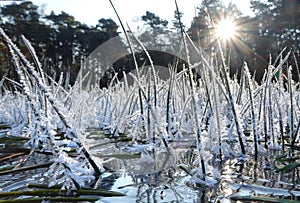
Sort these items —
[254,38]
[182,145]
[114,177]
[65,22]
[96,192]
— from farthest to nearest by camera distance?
1. [65,22]
2. [254,38]
3. [182,145]
4. [114,177]
5. [96,192]

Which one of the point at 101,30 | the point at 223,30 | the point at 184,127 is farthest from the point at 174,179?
the point at 101,30

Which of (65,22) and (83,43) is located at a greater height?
(65,22)

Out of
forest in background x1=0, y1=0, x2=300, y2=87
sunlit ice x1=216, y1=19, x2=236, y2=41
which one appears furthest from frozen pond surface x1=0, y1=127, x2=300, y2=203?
forest in background x1=0, y1=0, x2=300, y2=87

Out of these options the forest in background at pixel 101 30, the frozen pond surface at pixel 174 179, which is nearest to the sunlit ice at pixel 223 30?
the frozen pond surface at pixel 174 179

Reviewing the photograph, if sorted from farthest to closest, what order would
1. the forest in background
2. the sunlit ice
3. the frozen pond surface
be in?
the forest in background → the sunlit ice → the frozen pond surface

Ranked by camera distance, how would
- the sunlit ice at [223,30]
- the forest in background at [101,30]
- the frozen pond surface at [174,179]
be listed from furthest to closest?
the forest in background at [101,30] → the sunlit ice at [223,30] → the frozen pond surface at [174,179]

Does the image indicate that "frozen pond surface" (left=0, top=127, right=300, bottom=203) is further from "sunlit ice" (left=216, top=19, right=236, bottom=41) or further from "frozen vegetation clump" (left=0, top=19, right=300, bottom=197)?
"sunlit ice" (left=216, top=19, right=236, bottom=41)

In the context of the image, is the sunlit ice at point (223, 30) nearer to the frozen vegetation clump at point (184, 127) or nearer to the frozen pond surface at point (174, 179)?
Answer: the frozen vegetation clump at point (184, 127)

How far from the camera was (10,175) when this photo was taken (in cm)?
146

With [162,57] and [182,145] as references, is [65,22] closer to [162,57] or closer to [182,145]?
[162,57]

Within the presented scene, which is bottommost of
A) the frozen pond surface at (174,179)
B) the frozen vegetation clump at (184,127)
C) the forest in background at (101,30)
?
the frozen pond surface at (174,179)

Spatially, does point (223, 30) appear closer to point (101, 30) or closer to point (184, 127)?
point (184, 127)

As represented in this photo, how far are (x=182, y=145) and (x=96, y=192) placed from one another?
106 centimetres

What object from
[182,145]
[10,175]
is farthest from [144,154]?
[10,175]
